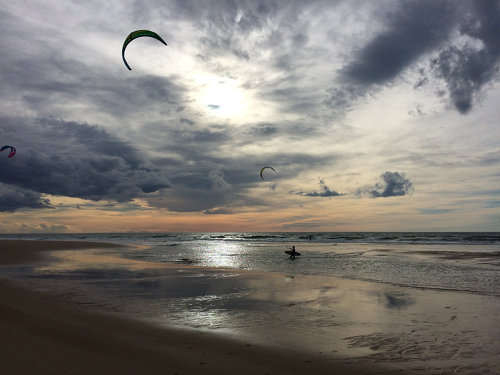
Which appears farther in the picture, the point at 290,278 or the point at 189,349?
the point at 290,278

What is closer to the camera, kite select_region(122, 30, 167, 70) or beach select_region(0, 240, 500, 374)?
beach select_region(0, 240, 500, 374)

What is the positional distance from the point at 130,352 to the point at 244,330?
2.93 metres

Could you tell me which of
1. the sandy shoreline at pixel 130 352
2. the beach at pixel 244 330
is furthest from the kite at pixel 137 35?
the sandy shoreline at pixel 130 352

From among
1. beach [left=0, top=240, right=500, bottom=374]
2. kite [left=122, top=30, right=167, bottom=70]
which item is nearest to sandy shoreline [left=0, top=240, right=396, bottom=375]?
beach [left=0, top=240, right=500, bottom=374]

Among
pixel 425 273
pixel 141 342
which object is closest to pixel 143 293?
pixel 141 342

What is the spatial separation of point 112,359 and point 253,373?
2653mm

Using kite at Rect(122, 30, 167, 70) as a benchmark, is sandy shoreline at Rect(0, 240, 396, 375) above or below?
below

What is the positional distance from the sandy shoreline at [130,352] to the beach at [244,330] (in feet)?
0.07

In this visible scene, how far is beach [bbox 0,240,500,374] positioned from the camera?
6.07m

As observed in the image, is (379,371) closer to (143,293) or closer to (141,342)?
(141,342)

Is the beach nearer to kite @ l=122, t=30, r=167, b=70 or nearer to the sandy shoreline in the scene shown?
the sandy shoreline

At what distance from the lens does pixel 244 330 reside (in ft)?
27.4

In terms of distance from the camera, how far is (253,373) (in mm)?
5715

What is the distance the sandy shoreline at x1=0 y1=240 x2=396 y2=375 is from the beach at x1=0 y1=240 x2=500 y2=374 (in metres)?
0.02
